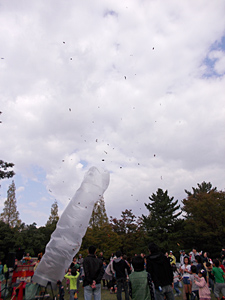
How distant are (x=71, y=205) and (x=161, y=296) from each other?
396 cm

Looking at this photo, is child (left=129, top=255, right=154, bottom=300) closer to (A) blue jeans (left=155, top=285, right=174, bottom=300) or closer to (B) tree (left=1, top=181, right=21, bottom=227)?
(A) blue jeans (left=155, top=285, right=174, bottom=300)

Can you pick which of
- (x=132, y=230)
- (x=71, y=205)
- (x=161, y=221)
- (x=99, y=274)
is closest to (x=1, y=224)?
(x=71, y=205)

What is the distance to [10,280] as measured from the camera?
31.2 ft

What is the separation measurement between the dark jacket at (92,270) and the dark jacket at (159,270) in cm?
123

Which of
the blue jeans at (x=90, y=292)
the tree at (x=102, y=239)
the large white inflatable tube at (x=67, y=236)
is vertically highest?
the tree at (x=102, y=239)

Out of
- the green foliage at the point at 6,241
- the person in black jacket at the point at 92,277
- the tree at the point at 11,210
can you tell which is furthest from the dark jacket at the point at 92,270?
the tree at the point at 11,210

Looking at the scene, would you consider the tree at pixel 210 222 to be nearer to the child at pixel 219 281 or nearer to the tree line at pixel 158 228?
the tree line at pixel 158 228

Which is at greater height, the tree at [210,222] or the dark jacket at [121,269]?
the tree at [210,222]

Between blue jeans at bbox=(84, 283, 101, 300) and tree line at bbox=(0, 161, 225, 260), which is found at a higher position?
tree line at bbox=(0, 161, 225, 260)

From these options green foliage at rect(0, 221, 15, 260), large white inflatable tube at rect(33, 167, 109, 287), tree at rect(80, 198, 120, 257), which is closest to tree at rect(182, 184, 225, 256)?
tree at rect(80, 198, 120, 257)

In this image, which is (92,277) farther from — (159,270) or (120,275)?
(120,275)

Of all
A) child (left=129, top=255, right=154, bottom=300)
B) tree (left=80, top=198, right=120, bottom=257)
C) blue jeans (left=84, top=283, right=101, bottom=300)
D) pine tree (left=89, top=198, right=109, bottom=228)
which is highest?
pine tree (left=89, top=198, right=109, bottom=228)

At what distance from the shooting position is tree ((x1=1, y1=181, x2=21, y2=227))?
129 feet

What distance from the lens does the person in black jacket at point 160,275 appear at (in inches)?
200
